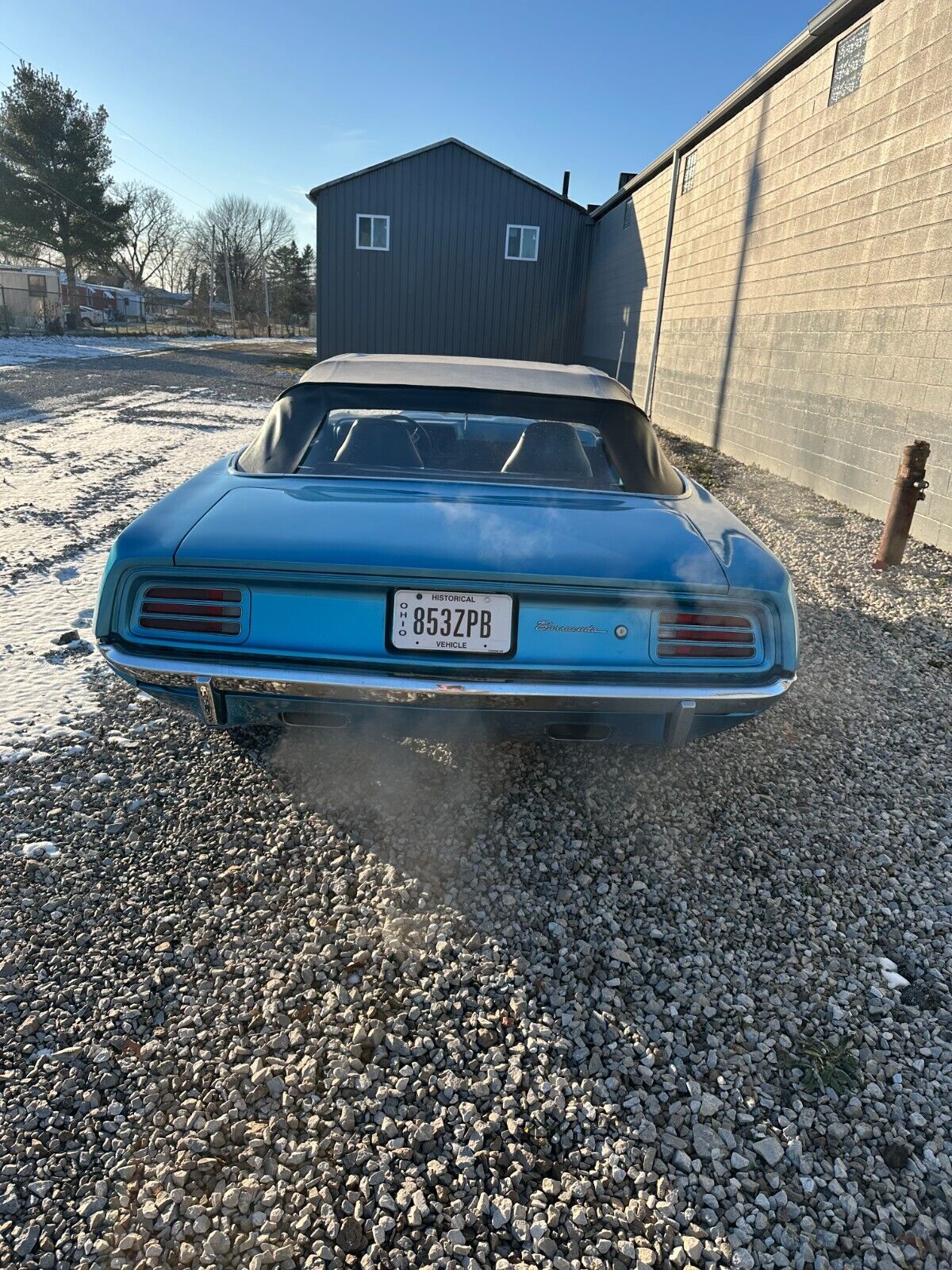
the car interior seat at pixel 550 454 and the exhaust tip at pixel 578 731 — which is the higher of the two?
the car interior seat at pixel 550 454

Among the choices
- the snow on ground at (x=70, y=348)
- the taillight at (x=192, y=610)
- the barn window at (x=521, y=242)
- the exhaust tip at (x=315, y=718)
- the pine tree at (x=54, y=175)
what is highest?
the pine tree at (x=54, y=175)

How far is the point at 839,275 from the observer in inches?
293

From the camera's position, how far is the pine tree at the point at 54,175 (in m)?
35.2

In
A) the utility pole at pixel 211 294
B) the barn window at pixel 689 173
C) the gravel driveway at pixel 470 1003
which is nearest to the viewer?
the gravel driveway at pixel 470 1003

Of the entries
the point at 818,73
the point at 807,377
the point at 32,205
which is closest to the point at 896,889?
the point at 807,377

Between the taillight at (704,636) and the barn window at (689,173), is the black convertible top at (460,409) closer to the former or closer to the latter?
the taillight at (704,636)

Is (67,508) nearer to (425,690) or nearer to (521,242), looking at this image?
(425,690)

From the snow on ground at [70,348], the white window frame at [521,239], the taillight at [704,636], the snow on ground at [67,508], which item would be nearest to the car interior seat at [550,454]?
the taillight at [704,636]

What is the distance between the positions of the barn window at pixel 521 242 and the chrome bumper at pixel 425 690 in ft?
65.1

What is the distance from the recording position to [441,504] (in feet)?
7.76

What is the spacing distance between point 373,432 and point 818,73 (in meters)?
8.34

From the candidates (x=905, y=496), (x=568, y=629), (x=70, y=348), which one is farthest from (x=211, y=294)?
(x=568, y=629)

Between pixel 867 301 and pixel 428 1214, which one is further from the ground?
pixel 867 301

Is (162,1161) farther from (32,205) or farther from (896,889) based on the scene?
(32,205)
